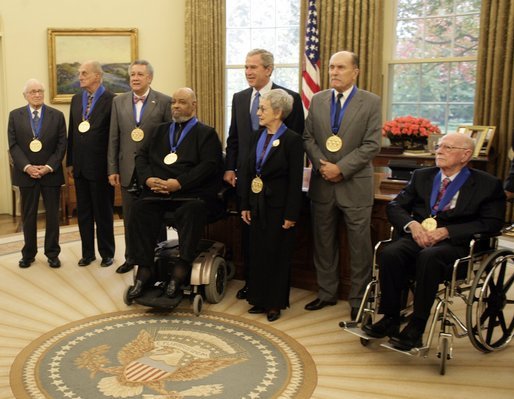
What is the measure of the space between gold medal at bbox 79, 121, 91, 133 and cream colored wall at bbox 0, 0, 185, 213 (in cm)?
356

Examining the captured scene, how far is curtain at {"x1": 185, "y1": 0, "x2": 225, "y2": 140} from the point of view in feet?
27.0

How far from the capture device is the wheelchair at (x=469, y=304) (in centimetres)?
327

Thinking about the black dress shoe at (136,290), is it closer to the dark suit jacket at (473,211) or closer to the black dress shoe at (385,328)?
the black dress shoe at (385,328)

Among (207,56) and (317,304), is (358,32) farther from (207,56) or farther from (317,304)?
(317,304)

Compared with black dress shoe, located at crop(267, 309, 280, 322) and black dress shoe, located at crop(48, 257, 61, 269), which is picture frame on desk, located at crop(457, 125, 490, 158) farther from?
black dress shoe, located at crop(48, 257, 61, 269)

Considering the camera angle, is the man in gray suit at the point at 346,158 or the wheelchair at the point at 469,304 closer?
the wheelchair at the point at 469,304

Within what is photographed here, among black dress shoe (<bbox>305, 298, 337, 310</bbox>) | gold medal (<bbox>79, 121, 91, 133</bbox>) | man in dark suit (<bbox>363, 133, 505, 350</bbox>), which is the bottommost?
black dress shoe (<bbox>305, 298, 337, 310</bbox>)

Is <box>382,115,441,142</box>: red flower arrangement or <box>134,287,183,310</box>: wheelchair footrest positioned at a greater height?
<box>382,115,441,142</box>: red flower arrangement

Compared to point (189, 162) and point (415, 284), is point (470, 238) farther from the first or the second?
point (189, 162)

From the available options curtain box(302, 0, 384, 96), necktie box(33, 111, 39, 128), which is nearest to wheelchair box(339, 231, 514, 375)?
necktie box(33, 111, 39, 128)

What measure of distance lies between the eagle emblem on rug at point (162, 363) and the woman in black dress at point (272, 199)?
563 millimetres

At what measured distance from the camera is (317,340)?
3.83 meters

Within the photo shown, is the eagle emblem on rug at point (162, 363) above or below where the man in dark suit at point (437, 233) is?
below

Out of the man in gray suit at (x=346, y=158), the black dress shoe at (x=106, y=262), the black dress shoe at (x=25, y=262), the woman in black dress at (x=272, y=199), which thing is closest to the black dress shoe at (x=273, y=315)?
the woman in black dress at (x=272, y=199)
